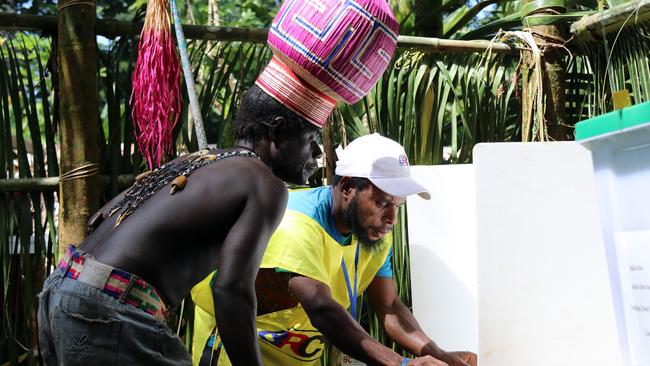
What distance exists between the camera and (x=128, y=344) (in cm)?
184

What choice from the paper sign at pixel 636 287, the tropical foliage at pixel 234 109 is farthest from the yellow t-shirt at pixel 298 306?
the paper sign at pixel 636 287

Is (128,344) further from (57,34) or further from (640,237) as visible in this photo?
(57,34)

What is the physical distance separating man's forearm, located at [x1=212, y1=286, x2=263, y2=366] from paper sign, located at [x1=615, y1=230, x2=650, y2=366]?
2.60 ft

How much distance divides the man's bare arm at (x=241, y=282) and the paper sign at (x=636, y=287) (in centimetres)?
78

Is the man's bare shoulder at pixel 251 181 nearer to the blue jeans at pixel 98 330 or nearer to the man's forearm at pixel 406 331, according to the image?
the blue jeans at pixel 98 330

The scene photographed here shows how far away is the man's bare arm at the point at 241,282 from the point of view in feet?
6.00

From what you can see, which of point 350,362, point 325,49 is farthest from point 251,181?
point 350,362

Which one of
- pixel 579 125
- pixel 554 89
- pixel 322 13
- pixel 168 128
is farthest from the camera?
pixel 554 89

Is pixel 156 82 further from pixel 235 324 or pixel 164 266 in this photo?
pixel 235 324

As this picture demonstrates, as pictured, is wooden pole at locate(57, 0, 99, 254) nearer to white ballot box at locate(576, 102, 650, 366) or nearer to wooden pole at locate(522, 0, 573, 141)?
wooden pole at locate(522, 0, 573, 141)

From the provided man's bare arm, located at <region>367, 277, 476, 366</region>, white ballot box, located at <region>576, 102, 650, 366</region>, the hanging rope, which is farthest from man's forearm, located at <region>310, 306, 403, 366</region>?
white ballot box, located at <region>576, 102, 650, 366</region>

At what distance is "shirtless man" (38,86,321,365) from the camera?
6.03ft

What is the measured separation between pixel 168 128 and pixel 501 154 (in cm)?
155

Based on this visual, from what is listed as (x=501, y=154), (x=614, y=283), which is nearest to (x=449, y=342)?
(x=501, y=154)
